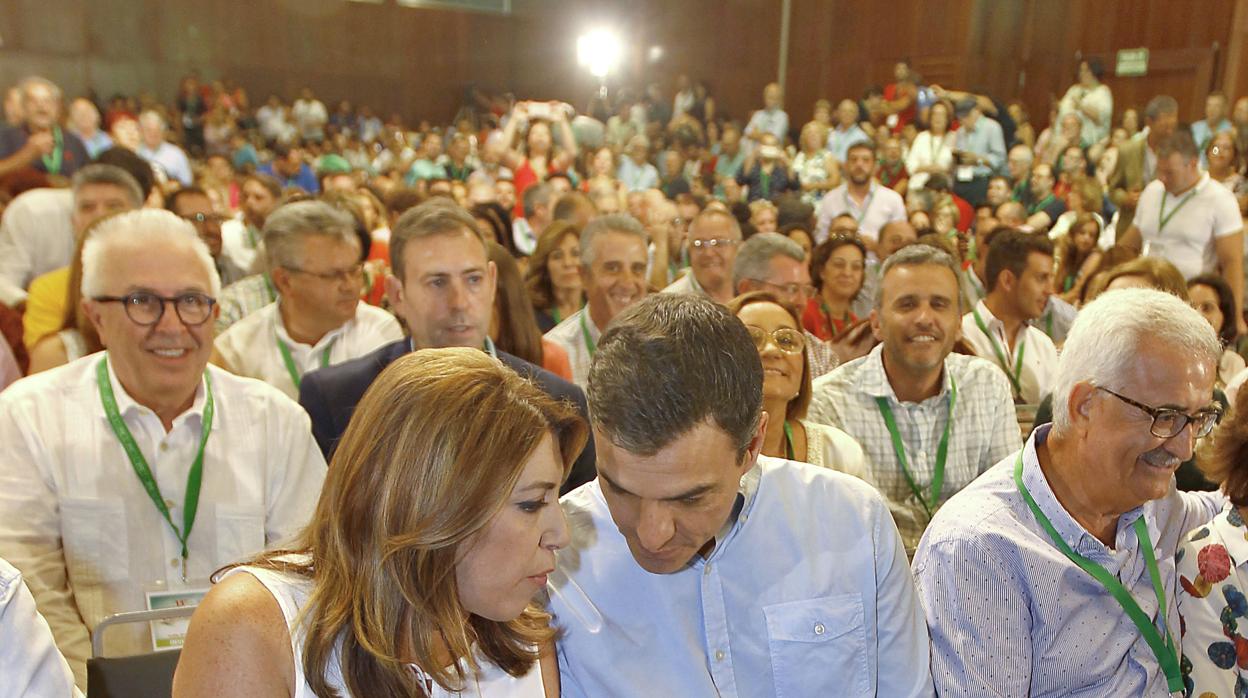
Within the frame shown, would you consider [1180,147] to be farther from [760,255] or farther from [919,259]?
[919,259]

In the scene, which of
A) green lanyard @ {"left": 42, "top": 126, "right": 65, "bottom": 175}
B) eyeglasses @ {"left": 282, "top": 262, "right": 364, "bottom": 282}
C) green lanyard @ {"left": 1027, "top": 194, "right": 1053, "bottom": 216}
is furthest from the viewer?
green lanyard @ {"left": 1027, "top": 194, "right": 1053, "bottom": 216}

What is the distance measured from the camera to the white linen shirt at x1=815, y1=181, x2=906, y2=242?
752 cm

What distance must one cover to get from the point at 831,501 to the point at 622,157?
10.0 meters

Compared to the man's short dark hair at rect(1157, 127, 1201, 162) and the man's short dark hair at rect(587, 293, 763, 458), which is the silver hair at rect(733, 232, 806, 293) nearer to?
Answer: the man's short dark hair at rect(587, 293, 763, 458)

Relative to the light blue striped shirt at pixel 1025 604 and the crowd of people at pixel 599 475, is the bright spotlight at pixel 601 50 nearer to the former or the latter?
the crowd of people at pixel 599 475

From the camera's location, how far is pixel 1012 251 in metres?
4.27

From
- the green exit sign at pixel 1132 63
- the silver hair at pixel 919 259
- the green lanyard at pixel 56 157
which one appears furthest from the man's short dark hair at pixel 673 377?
the green exit sign at pixel 1132 63

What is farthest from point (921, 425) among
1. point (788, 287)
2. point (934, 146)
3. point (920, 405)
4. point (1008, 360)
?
point (934, 146)

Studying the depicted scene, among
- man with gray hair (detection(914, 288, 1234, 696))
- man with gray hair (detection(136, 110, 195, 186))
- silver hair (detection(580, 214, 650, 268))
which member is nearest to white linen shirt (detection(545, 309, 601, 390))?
silver hair (detection(580, 214, 650, 268))

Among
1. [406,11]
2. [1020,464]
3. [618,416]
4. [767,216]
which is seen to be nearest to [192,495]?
A: [618,416]

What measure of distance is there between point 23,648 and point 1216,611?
2018mm

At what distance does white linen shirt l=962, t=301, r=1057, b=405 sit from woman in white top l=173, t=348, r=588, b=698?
3047mm

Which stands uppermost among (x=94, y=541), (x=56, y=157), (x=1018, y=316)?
(x=56, y=157)

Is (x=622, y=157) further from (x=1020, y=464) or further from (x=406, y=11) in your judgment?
(x=1020, y=464)
